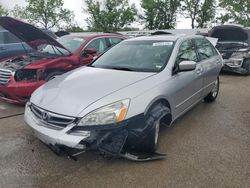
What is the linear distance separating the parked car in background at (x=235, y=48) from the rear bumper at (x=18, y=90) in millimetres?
6626

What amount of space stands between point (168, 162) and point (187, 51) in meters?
1.98

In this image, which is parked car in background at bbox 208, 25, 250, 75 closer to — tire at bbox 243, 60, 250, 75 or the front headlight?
tire at bbox 243, 60, 250, 75

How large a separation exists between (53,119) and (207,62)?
10.3 feet

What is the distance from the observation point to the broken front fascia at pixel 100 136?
8.48 ft

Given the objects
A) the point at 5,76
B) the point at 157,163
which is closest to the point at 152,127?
the point at 157,163

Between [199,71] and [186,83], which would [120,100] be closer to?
[186,83]

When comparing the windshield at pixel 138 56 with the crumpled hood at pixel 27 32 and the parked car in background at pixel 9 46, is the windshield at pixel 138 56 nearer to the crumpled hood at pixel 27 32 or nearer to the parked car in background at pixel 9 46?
the crumpled hood at pixel 27 32

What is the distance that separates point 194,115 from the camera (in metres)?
4.75

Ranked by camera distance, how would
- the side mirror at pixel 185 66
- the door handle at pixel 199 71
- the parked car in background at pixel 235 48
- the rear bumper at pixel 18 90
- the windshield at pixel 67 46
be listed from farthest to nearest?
the parked car in background at pixel 235 48
the windshield at pixel 67 46
the rear bumper at pixel 18 90
the door handle at pixel 199 71
the side mirror at pixel 185 66

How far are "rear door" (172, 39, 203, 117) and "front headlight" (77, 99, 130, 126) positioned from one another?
1079 millimetres

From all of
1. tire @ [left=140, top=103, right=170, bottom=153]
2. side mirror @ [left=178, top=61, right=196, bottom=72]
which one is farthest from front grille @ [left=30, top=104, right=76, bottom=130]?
side mirror @ [left=178, top=61, right=196, bottom=72]

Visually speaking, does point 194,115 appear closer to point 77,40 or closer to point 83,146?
point 83,146

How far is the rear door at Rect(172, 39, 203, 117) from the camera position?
3.63 m

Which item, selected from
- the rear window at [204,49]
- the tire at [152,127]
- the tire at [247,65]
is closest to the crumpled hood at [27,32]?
the rear window at [204,49]
